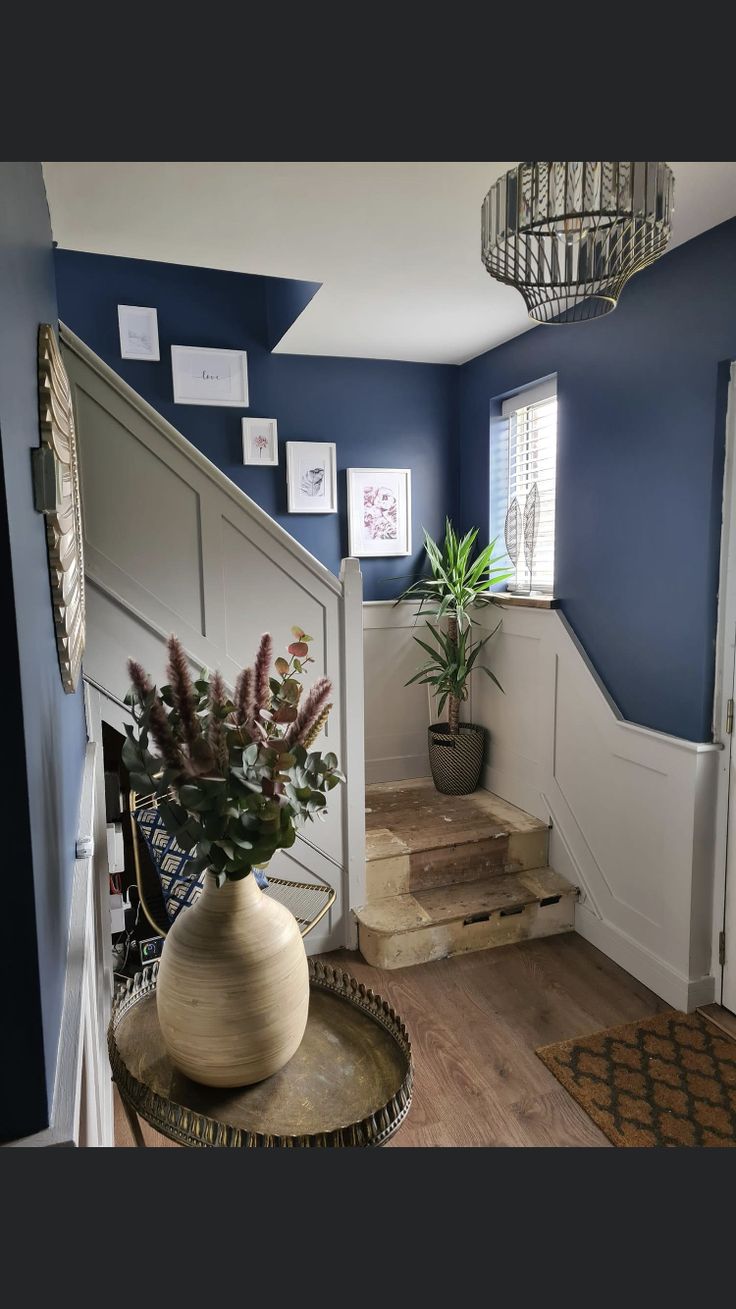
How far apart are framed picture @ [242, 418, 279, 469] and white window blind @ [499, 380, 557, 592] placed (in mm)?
1185

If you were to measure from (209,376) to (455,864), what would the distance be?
260 cm

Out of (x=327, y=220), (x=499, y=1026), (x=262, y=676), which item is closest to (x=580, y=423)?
(x=327, y=220)

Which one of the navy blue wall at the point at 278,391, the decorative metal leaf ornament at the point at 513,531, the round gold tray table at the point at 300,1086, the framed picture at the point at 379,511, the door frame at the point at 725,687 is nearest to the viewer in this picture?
the round gold tray table at the point at 300,1086

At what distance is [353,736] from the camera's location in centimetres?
303

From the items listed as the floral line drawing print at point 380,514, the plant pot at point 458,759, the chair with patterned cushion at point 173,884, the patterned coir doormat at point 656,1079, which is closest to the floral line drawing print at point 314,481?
the floral line drawing print at point 380,514

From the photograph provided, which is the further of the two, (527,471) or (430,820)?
(527,471)

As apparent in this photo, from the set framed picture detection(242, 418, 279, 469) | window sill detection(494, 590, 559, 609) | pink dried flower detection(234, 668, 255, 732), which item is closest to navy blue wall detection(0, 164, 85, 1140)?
pink dried flower detection(234, 668, 255, 732)

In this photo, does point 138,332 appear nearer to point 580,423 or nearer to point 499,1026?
point 580,423

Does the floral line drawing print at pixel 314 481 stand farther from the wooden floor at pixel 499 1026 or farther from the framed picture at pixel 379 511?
the wooden floor at pixel 499 1026

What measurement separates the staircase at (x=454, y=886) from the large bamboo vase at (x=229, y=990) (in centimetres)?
211

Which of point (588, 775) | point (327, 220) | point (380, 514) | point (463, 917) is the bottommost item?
point (463, 917)

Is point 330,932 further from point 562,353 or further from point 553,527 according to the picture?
point 562,353

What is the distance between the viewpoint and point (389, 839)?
3.40m

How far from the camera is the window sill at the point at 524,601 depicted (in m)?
3.39
